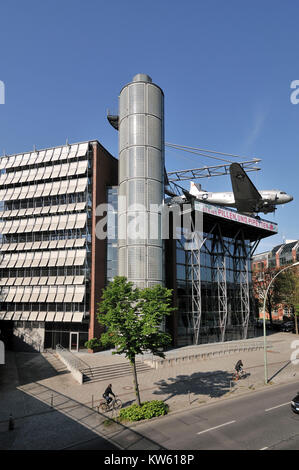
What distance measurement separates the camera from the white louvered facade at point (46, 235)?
1512 inches

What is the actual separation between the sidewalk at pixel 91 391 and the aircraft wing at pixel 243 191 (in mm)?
18423

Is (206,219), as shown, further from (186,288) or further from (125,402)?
(125,402)

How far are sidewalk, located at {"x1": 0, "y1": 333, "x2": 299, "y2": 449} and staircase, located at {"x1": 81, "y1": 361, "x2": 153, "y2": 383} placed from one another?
0.77 m

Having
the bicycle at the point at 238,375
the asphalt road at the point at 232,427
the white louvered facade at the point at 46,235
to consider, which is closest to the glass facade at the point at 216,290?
the white louvered facade at the point at 46,235

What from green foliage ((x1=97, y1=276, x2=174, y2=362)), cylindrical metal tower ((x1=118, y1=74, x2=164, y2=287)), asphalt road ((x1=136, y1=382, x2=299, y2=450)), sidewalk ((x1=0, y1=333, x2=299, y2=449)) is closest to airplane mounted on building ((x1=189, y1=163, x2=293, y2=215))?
cylindrical metal tower ((x1=118, y1=74, x2=164, y2=287))

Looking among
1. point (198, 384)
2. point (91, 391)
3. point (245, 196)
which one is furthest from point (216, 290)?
point (91, 391)

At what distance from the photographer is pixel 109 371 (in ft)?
97.3

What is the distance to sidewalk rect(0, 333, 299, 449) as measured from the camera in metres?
16.5

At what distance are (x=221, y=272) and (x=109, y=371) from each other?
25.1 metres

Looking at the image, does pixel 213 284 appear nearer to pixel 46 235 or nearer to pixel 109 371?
pixel 109 371

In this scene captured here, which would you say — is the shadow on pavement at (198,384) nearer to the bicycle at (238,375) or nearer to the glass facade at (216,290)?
the bicycle at (238,375)

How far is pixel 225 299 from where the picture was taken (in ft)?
154

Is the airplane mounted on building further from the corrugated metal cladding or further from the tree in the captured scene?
the tree

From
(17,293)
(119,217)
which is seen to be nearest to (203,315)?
(119,217)
